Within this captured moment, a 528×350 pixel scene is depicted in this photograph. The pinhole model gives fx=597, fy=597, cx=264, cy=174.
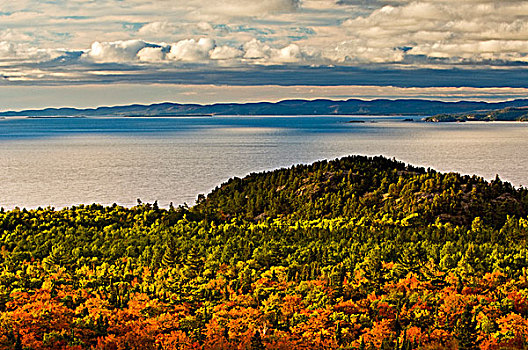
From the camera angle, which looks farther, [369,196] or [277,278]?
[369,196]

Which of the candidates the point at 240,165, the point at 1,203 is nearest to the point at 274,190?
the point at 1,203

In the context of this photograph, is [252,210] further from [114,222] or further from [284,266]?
[284,266]

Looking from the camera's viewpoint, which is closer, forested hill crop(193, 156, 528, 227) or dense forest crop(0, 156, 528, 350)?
dense forest crop(0, 156, 528, 350)

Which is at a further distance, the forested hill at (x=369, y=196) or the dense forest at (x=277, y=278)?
the forested hill at (x=369, y=196)
